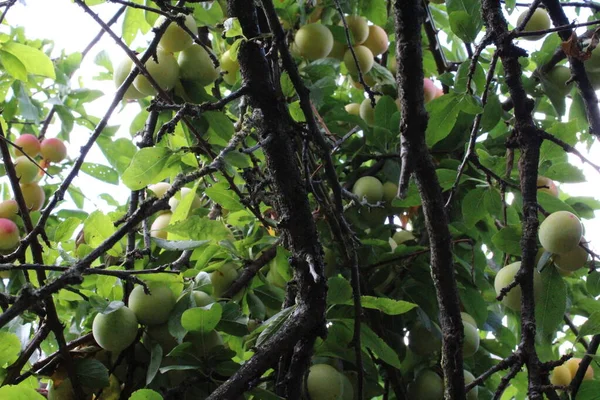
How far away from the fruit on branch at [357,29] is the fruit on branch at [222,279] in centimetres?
58

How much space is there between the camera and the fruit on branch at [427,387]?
1.09 m

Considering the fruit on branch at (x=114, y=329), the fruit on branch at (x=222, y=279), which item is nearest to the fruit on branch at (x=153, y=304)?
the fruit on branch at (x=114, y=329)

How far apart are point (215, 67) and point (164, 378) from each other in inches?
18.7

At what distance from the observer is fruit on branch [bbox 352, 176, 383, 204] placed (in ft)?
3.98

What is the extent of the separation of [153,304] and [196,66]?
0.37m

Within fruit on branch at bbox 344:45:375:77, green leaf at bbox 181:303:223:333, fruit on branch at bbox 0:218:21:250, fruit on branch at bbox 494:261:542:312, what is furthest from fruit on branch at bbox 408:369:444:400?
fruit on branch at bbox 0:218:21:250

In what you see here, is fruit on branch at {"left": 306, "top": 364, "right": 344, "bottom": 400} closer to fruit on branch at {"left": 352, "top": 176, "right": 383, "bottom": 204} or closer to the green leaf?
the green leaf

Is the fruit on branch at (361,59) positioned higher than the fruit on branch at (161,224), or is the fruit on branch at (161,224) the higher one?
the fruit on branch at (361,59)

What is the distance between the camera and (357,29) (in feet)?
4.35

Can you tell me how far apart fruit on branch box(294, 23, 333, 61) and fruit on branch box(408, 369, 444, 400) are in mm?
637

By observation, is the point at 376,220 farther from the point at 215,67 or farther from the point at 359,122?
the point at 215,67

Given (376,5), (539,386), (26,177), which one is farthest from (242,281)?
(26,177)

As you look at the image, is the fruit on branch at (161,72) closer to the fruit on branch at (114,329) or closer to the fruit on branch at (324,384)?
the fruit on branch at (114,329)

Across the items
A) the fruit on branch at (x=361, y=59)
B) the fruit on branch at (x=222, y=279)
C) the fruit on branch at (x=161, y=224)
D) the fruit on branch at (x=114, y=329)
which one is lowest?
the fruit on branch at (x=114, y=329)
